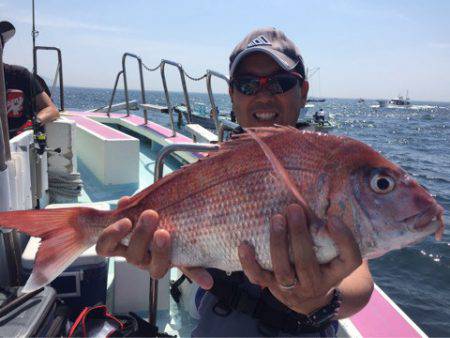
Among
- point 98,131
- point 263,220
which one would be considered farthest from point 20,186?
point 98,131

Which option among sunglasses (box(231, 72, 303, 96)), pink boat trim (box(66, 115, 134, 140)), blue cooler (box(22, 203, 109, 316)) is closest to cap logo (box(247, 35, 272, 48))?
sunglasses (box(231, 72, 303, 96))

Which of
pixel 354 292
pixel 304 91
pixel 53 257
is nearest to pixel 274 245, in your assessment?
pixel 354 292

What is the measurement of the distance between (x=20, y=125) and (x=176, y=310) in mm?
3094

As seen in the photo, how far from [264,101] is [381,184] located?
1155 mm

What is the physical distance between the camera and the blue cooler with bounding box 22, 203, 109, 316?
2588mm

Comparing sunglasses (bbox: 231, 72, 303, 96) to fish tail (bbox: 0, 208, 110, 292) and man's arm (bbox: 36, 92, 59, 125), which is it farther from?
man's arm (bbox: 36, 92, 59, 125)

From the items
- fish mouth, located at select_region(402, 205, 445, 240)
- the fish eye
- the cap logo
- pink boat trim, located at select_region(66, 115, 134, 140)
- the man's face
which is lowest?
pink boat trim, located at select_region(66, 115, 134, 140)

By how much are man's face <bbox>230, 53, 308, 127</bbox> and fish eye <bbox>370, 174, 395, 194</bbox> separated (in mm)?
1112

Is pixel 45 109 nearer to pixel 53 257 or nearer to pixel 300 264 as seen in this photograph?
pixel 53 257

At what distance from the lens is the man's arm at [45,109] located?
15.5ft

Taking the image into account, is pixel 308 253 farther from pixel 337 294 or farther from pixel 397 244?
pixel 337 294

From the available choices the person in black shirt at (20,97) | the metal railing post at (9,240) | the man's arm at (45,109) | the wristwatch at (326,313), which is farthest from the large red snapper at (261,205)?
the man's arm at (45,109)

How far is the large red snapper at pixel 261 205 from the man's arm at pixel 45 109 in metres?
3.45

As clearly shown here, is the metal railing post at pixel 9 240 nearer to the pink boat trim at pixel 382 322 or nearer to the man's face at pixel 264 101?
the man's face at pixel 264 101
